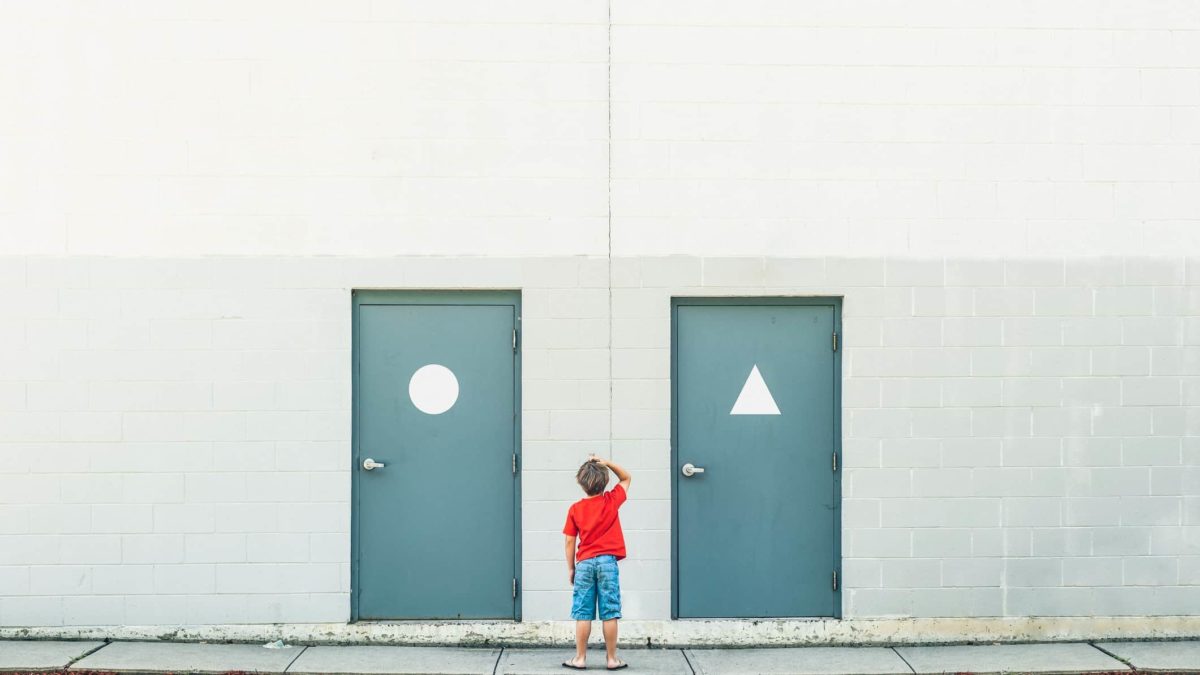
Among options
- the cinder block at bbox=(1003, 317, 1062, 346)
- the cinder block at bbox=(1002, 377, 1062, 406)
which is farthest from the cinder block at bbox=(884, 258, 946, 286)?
the cinder block at bbox=(1002, 377, 1062, 406)

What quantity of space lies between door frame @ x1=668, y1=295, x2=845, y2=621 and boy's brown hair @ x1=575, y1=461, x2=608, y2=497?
0.98 m

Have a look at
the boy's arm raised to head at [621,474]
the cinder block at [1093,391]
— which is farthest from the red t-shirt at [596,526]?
the cinder block at [1093,391]

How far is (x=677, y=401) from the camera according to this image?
7180mm

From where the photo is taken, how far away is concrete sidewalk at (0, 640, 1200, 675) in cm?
654

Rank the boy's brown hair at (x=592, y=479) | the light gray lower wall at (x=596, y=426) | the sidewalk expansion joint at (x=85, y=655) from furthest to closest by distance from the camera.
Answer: the light gray lower wall at (x=596, y=426) < the sidewalk expansion joint at (x=85, y=655) < the boy's brown hair at (x=592, y=479)

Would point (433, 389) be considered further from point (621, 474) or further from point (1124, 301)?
point (1124, 301)

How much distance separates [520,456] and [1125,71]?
481 centimetres

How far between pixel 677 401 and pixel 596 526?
1.21 meters

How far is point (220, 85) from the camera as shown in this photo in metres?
7.02

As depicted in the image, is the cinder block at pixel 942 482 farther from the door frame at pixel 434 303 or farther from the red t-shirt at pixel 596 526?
the door frame at pixel 434 303

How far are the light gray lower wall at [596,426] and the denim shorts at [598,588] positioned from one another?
0.70 metres

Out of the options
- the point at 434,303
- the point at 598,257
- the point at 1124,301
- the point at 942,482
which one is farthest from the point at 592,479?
the point at 1124,301

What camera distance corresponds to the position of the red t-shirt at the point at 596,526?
6.36 m

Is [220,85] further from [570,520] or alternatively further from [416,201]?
[570,520]
